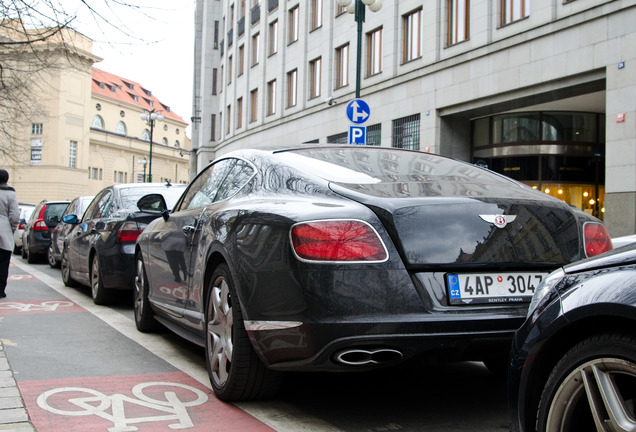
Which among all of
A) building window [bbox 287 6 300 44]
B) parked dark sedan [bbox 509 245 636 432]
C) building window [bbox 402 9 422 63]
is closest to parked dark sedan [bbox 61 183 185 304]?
parked dark sedan [bbox 509 245 636 432]

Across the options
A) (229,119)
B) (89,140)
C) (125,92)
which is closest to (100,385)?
(229,119)

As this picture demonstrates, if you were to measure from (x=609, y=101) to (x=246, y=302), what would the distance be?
1505 centimetres

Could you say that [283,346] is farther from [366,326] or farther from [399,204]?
[399,204]

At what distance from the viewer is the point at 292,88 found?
34.6 meters

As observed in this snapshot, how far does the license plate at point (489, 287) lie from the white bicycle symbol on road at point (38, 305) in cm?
628

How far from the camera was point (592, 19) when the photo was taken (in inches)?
671

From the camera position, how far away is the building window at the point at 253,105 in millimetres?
39469

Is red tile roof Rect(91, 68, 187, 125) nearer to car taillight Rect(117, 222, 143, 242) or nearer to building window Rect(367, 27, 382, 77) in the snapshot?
building window Rect(367, 27, 382, 77)

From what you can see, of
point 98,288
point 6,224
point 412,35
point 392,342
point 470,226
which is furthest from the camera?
point 412,35

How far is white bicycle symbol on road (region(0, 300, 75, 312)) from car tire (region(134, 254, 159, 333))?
81.0 inches

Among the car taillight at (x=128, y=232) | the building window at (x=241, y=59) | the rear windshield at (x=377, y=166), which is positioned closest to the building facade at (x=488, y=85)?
the building window at (x=241, y=59)

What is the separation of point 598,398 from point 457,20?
839 inches

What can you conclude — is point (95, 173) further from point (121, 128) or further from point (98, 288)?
point (98, 288)

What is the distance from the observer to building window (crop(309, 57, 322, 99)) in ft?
105
